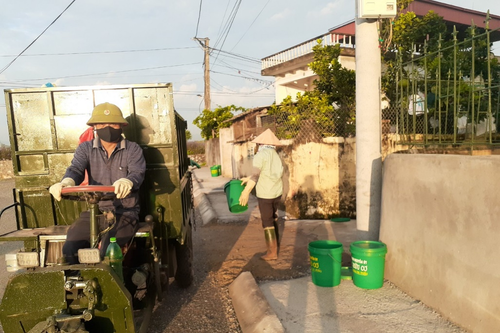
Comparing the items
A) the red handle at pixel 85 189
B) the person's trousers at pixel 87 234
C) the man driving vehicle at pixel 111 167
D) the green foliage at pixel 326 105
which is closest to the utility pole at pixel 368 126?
the man driving vehicle at pixel 111 167

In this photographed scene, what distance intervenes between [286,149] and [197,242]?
3291 millimetres

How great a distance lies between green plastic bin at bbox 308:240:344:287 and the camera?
13.5ft

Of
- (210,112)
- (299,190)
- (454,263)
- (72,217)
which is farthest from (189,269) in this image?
(210,112)

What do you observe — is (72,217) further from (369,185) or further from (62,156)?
(369,185)

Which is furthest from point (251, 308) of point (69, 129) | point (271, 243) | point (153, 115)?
point (69, 129)

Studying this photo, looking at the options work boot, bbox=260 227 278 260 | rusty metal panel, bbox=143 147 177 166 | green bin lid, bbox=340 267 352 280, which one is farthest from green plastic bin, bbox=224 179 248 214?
green bin lid, bbox=340 267 352 280

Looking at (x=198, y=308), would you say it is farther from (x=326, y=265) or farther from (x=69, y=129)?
(x=69, y=129)

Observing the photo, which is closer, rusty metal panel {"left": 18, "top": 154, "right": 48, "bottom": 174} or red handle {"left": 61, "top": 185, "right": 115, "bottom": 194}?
red handle {"left": 61, "top": 185, "right": 115, "bottom": 194}

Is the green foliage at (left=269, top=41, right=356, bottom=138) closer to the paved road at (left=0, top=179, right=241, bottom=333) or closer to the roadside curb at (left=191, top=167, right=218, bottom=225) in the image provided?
the roadside curb at (left=191, top=167, right=218, bottom=225)

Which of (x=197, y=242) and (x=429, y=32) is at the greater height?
(x=429, y=32)

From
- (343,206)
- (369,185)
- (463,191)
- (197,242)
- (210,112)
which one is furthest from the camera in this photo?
(210,112)

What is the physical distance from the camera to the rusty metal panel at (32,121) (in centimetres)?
407

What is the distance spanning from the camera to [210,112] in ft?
75.2

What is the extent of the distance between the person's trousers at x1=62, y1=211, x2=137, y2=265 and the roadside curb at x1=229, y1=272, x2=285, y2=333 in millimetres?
1395
